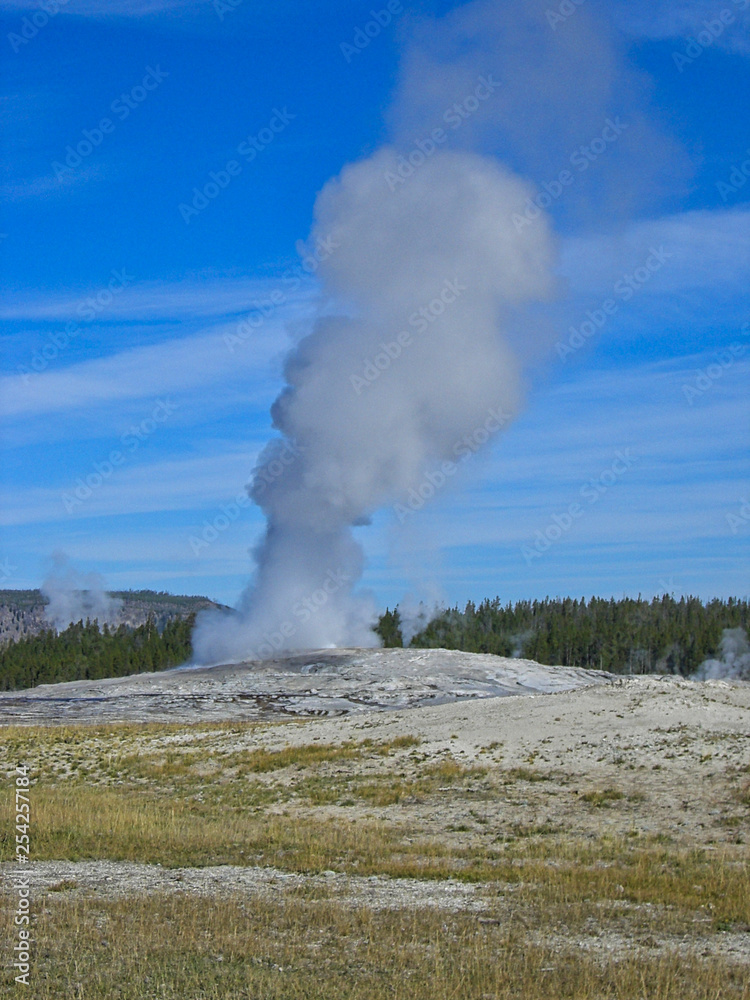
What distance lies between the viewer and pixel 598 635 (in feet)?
461

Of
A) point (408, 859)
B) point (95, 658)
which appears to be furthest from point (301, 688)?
point (95, 658)

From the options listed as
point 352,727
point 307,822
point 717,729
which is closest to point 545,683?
point 352,727

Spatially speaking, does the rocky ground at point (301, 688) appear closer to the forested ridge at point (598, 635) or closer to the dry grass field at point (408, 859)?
the dry grass field at point (408, 859)

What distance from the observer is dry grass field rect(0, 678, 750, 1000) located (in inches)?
453

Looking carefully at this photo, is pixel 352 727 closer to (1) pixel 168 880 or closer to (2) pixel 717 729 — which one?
(2) pixel 717 729

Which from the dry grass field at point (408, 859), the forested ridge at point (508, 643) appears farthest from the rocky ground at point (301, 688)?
the forested ridge at point (508, 643)

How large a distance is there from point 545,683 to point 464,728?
4150 centimetres

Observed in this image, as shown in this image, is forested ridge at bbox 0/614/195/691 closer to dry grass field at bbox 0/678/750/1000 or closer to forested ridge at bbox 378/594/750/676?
forested ridge at bbox 378/594/750/676

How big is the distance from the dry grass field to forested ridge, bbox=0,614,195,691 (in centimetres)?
8676

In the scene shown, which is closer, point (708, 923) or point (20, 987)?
point (20, 987)

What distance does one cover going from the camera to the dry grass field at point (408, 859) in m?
11.5

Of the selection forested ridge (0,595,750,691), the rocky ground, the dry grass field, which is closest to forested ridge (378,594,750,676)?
forested ridge (0,595,750,691)

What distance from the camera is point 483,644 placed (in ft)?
469

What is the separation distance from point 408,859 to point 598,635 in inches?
4939
